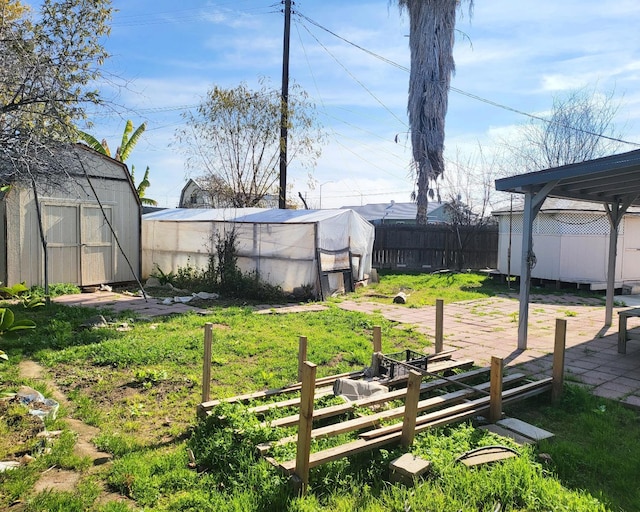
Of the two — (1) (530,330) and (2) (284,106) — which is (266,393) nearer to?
A: (1) (530,330)

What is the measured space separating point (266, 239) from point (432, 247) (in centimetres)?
862

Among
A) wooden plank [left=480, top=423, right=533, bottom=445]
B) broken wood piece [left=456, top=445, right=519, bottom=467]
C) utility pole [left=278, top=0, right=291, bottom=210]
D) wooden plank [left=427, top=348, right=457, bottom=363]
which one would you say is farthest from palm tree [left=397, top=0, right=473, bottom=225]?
broken wood piece [left=456, top=445, right=519, bottom=467]

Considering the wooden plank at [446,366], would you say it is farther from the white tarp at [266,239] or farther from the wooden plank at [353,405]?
the white tarp at [266,239]

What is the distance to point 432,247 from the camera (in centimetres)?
1719

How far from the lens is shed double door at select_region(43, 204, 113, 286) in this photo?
10.1 m

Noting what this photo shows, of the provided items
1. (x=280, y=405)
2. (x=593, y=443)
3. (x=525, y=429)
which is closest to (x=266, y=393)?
(x=280, y=405)

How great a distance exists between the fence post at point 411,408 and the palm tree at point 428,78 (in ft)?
56.0

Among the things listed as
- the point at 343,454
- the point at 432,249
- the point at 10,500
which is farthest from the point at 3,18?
the point at 432,249

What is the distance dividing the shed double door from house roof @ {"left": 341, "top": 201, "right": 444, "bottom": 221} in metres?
20.1

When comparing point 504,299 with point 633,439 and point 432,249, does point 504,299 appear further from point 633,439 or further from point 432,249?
point 633,439

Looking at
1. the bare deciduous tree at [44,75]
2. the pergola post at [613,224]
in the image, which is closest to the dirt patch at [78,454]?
the bare deciduous tree at [44,75]

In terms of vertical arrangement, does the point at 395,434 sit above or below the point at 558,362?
below

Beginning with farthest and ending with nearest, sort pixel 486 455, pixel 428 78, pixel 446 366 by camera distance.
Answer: pixel 428 78, pixel 446 366, pixel 486 455

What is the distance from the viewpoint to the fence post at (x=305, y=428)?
8.75 ft
